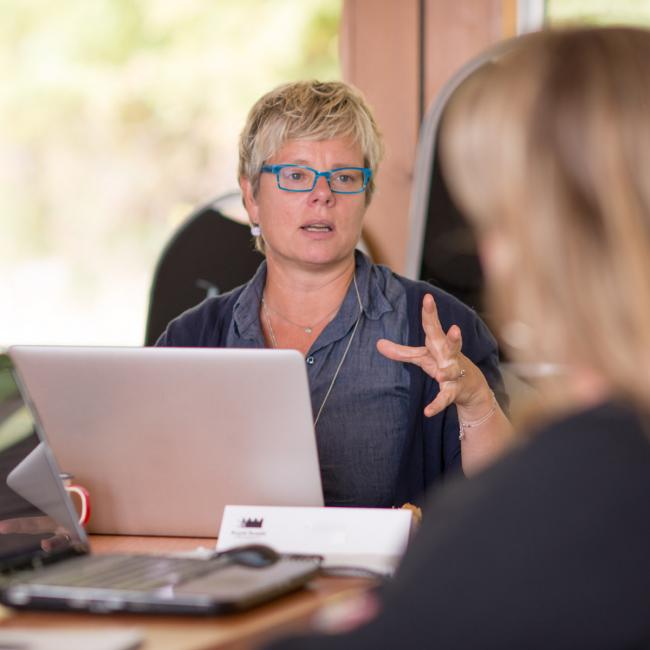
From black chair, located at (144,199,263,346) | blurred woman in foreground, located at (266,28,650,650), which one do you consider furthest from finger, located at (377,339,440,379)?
black chair, located at (144,199,263,346)

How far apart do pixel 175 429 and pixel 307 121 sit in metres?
0.87

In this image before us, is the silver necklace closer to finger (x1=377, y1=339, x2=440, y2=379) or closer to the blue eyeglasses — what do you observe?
the blue eyeglasses

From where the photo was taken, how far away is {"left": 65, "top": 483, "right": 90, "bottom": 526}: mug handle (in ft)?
5.84

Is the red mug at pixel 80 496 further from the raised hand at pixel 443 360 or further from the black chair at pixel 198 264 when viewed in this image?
the black chair at pixel 198 264

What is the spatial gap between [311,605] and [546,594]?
54 centimetres

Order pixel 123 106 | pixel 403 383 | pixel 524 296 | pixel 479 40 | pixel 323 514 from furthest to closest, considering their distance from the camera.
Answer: pixel 123 106 < pixel 479 40 < pixel 403 383 < pixel 323 514 < pixel 524 296

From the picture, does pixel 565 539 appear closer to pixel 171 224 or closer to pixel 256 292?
pixel 256 292

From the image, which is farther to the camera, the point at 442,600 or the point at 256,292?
the point at 256,292

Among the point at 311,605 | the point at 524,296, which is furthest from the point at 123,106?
the point at 524,296

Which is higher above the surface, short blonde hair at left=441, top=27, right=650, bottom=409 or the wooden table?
short blonde hair at left=441, top=27, right=650, bottom=409

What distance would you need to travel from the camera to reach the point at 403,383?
2.25 meters

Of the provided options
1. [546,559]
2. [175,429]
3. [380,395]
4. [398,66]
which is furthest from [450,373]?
[398,66]

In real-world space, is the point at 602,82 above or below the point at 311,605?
above

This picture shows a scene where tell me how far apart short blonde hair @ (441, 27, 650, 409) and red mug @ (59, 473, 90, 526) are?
3.36 feet
